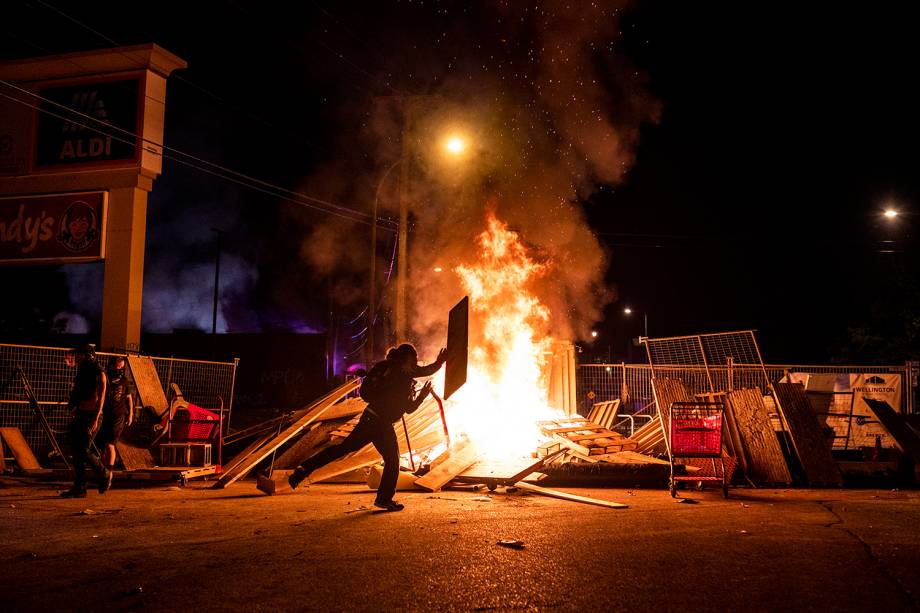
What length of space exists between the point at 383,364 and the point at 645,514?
3298mm

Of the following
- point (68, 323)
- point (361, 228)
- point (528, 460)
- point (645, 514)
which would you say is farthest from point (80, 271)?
point (645, 514)

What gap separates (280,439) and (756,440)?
7.44 meters

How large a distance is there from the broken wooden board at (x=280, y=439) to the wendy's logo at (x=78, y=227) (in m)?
7.07

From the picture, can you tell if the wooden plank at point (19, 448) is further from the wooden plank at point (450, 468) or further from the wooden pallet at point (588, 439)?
the wooden pallet at point (588, 439)

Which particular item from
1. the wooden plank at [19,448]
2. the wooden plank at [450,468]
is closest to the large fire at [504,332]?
the wooden plank at [450,468]

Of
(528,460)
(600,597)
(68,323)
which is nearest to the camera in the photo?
(600,597)

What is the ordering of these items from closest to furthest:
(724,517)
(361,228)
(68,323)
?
(724,517) < (361,228) < (68,323)

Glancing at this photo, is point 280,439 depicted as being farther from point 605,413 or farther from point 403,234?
point 605,413

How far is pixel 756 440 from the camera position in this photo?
1077cm

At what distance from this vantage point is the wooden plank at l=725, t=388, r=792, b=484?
10.4 m

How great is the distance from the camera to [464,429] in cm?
1272

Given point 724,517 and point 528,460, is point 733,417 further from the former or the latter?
point 724,517

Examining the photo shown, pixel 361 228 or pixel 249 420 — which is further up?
pixel 361 228

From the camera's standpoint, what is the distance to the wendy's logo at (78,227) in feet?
50.8
